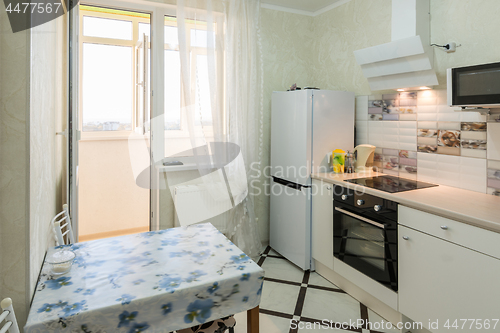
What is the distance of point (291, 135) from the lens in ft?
10.6

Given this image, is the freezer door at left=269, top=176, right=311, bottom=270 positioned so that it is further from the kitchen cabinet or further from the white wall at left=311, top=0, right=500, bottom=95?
the white wall at left=311, top=0, right=500, bottom=95

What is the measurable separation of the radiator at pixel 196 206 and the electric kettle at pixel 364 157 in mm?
1308

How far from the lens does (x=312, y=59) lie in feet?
Answer: 12.6

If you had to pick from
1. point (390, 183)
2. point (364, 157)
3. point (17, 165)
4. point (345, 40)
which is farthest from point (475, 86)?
point (17, 165)

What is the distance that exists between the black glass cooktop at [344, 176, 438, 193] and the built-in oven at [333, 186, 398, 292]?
0.11 meters

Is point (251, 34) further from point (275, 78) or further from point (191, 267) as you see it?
point (191, 267)

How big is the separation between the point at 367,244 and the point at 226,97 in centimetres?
183

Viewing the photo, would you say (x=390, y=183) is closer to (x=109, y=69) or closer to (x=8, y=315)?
(x=8, y=315)

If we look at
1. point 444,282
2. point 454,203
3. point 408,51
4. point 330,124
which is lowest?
point 444,282

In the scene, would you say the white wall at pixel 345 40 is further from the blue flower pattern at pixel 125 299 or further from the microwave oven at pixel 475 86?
the blue flower pattern at pixel 125 299

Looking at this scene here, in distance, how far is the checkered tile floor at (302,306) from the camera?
2.35 m

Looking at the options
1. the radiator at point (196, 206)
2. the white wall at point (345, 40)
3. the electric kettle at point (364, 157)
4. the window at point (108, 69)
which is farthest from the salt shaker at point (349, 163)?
the window at point (108, 69)

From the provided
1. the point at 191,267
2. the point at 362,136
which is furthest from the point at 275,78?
the point at 191,267

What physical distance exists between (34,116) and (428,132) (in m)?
2.63
